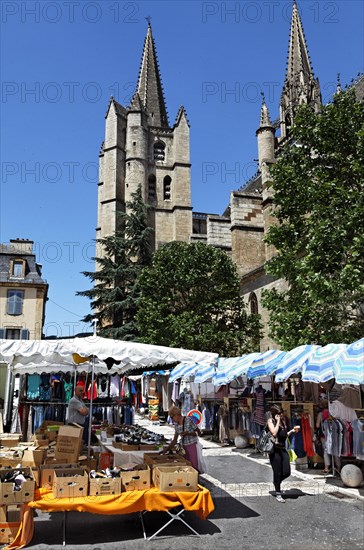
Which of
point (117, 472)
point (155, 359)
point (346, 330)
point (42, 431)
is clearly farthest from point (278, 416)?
point (346, 330)

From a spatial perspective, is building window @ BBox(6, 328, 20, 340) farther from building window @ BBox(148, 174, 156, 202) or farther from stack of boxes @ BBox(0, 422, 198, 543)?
stack of boxes @ BBox(0, 422, 198, 543)

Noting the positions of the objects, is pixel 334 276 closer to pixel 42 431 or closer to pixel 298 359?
pixel 298 359

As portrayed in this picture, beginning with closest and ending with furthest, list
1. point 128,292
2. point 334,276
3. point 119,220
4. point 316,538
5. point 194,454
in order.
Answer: point 316,538
point 194,454
point 334,276
point 128,292
point 119,220

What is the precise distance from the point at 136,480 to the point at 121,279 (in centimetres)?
3035

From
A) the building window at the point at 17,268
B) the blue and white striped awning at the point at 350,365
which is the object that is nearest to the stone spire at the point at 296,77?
the building window at the point at 17,268

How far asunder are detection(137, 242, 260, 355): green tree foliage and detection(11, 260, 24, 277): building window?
1110 cm

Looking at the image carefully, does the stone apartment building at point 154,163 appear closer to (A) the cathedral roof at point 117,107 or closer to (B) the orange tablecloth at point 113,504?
(A) the cathedral roof at point 117,107

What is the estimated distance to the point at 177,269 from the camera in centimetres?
2528

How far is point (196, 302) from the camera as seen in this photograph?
25.2m

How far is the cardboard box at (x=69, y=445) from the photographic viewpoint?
6.81 m

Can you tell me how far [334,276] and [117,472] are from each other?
8.62 m

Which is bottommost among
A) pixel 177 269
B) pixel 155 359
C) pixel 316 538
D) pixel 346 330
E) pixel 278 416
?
pixel 316 538

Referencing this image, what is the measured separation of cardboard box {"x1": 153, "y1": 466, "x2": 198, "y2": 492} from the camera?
19.5ft

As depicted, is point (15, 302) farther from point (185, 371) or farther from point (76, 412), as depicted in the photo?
point (76, 412)
